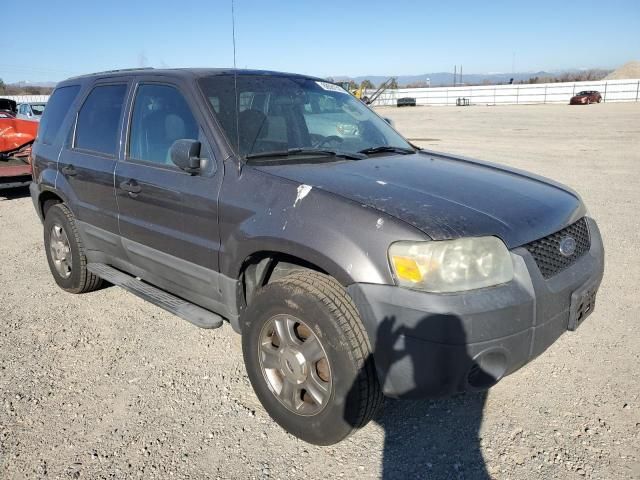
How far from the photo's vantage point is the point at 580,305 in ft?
8.87

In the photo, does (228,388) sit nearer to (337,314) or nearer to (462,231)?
(337,314)

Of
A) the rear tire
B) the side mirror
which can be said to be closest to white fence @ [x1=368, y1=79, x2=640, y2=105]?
the rear tire

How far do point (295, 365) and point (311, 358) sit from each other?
11cm

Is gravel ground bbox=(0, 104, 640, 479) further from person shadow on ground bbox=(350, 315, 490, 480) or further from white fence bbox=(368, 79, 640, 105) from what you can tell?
white fence bbox=(368, 79, 640, 105)

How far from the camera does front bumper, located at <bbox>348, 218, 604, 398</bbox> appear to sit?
226cm

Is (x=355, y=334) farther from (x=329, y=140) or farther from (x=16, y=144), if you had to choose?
(x=16, y=144)

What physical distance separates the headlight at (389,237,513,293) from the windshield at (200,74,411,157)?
1259 mm

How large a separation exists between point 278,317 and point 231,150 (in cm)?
102

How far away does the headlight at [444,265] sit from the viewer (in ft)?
7.56

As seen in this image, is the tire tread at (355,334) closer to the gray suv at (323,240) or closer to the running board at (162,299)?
the gray suv at (323,240)

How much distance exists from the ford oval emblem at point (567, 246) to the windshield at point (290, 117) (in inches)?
56.3

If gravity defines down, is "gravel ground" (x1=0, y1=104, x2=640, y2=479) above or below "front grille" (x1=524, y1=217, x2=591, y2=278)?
below

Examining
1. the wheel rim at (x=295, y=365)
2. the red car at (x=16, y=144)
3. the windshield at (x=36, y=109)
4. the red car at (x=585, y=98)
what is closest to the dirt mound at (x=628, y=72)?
the red car at (x=585, y=98)

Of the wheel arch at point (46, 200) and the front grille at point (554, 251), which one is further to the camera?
the wheel arch at point (46, 200)
